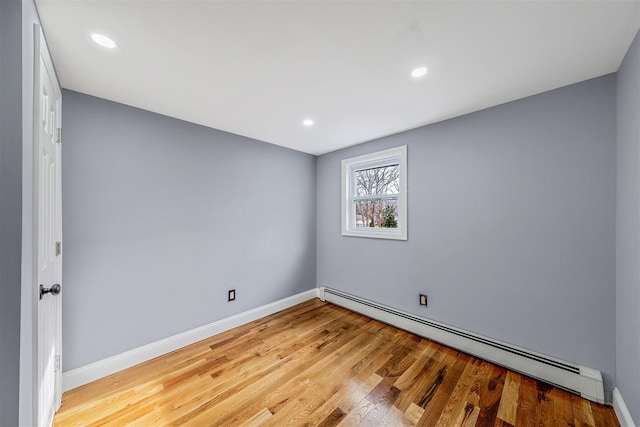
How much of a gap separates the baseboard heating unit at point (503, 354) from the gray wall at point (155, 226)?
1546 millimetres

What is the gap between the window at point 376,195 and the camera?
9.25 ft

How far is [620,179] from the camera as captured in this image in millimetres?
1577

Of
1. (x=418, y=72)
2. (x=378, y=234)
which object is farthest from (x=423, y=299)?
(x=418, y=72)

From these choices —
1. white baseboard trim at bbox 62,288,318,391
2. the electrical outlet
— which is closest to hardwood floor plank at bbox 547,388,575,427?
→ the electrical outlet

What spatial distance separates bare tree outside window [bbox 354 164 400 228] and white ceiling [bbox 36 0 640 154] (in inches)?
38.8

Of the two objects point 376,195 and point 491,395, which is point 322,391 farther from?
point 376,195

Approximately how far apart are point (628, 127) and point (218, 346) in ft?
11.8

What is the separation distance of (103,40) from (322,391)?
2680 mm

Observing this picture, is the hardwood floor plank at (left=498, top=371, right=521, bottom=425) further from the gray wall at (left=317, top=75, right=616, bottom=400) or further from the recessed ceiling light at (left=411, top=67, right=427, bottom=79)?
the recessed ceiling light at (left=411, top=67, right=427, bottom=79)

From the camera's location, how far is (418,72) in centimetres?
164

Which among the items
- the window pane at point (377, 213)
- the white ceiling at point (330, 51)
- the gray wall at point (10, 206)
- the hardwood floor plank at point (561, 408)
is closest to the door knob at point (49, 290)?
the gray wall at point (10, 206)

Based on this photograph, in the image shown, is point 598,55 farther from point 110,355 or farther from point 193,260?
point 110,355

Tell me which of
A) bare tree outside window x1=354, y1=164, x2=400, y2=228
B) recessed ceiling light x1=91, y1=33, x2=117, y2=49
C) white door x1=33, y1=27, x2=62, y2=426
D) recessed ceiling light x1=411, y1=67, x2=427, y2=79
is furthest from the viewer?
bare tree outside window x1=354, y1=164, x2=400, y2=228

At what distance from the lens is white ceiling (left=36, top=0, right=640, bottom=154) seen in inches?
45.7
